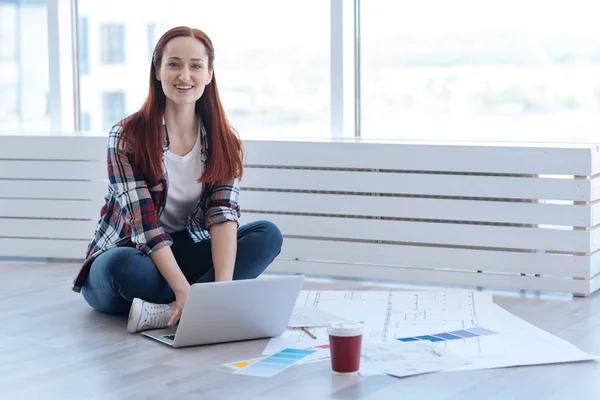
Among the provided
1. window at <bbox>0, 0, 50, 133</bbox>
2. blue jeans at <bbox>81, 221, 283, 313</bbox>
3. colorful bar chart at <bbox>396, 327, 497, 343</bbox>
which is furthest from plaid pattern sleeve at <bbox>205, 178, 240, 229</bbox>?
window at <bbox>0, 0, 50, 133</bbox>

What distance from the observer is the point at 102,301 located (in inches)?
112

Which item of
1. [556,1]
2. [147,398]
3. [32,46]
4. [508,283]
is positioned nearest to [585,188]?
[508,283]

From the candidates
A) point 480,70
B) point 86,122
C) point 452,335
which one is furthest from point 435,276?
point 86,122

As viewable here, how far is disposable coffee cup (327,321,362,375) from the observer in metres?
2.19

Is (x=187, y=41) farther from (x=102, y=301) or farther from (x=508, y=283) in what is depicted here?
(x=508, y=283)

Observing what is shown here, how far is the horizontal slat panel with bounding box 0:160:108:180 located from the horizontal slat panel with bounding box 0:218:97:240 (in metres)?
0.18

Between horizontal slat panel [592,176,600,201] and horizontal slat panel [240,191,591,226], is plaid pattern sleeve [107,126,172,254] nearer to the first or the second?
horizontal slat panel [240,191,591,226]

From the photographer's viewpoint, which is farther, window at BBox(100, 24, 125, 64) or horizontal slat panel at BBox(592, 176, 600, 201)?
window at BBox(100, 24, 125, 64)

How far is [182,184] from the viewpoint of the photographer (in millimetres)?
2775

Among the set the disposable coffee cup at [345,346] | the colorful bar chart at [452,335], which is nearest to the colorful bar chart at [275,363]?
the disposable coffee cup at [345,346]

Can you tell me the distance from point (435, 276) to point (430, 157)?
43 centimetres

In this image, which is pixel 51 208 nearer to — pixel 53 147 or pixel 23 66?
pixel 53 147

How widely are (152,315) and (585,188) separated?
58.2 inches

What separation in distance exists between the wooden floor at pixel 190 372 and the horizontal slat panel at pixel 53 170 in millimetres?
942
